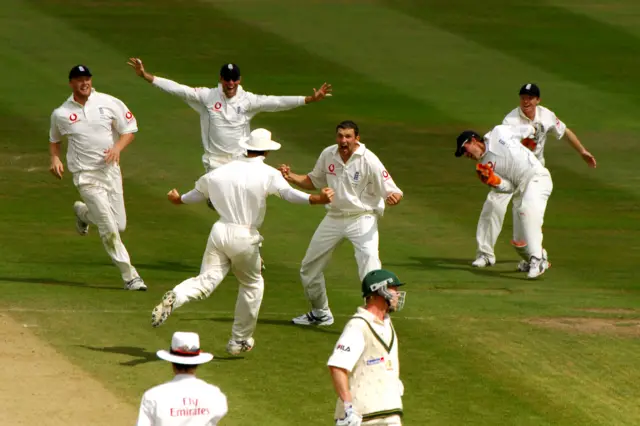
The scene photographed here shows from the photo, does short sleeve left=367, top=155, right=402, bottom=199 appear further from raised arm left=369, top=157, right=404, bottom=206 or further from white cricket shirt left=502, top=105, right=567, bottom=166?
white cricket shirt left=502, top=105, right=567, bottom=166

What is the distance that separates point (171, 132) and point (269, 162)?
7.66 feet

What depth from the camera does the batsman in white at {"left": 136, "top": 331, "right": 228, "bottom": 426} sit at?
937 centimetres

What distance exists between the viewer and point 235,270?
46.6ft

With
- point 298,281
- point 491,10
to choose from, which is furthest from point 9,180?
point 491,10

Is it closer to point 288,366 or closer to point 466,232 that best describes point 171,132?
point 466,232

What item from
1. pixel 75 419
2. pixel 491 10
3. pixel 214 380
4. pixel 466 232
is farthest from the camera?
pixel 491 10

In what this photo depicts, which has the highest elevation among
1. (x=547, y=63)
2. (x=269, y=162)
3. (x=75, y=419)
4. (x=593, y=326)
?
(x=547, y=63)

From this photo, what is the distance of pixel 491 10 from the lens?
31.6m

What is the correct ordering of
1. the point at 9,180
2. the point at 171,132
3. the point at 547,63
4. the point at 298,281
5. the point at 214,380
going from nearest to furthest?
the point at 214,380 < the point at 298,281 < the point at 9,180 < the point at 171,132 < the point at 547,63

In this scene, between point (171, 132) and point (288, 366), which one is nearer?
point (288, 366)

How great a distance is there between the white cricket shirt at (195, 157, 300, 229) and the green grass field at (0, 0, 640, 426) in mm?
1385

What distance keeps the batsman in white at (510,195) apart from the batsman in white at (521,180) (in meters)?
0.24

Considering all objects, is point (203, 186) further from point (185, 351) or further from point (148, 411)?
point (148, 411)

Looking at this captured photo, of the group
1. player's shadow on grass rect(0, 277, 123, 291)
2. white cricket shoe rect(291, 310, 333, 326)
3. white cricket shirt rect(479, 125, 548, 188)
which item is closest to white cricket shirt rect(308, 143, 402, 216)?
white cricket shoe rect(291, 310, 333, 326)
